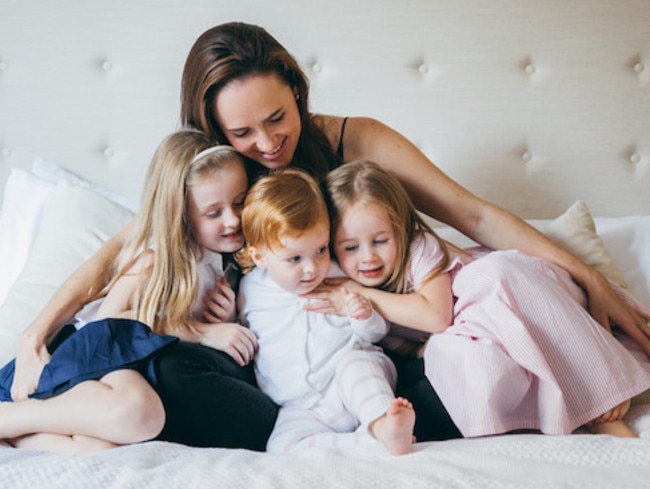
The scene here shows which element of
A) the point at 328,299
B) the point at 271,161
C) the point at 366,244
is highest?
the point at 271,161

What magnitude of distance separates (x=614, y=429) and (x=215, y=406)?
2.34ft

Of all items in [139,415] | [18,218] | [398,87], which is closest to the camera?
[139,415]

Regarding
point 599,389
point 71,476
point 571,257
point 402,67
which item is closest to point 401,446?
point 599,389

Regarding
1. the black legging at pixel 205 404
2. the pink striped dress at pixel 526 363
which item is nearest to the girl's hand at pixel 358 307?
the pink striped dress at pixel 526 363

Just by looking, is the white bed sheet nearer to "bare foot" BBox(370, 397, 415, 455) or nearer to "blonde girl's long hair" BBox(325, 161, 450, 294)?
"bare foot" BBox(370, 397, 415, 455)

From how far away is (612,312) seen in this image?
1.46 m

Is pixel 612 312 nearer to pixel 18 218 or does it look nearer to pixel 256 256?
pixel 256 256

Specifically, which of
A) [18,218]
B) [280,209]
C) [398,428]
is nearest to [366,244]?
[280,209]

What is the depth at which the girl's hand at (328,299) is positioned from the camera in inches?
56.1

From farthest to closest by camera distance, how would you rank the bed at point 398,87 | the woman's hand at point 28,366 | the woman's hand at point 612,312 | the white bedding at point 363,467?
1. the bed at point 398,87
2. the woman's hand at point 612,312
3. the woman's hand at point 28,366
4. the white bedding at point 363,467

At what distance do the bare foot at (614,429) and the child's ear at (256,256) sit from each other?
71 cm

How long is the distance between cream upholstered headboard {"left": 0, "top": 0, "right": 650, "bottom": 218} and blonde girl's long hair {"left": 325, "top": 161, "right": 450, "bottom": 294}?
27.3 inches

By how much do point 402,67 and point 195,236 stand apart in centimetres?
95

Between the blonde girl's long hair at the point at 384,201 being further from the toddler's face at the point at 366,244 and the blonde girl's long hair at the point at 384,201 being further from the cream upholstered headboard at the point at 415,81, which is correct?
the cream upholstered headboard at the point at 415,81
